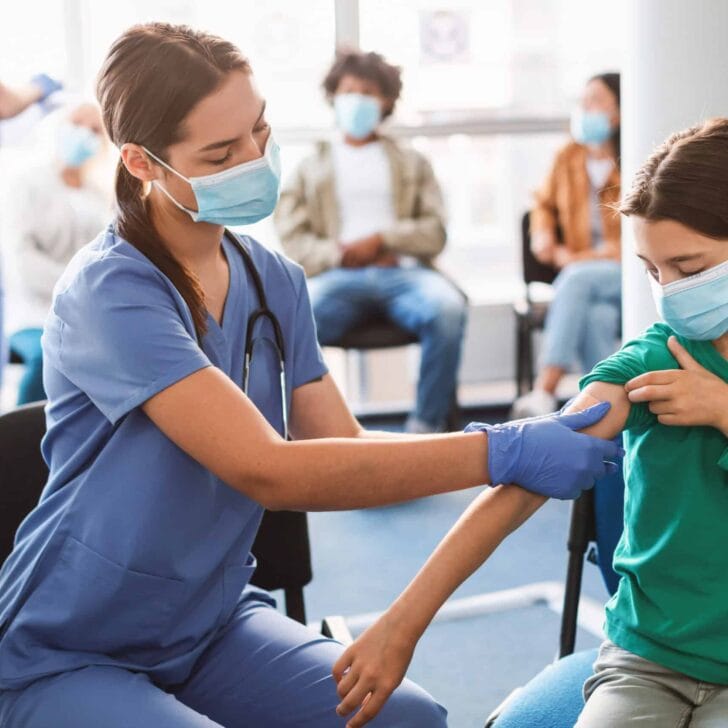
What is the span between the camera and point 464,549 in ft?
4.27

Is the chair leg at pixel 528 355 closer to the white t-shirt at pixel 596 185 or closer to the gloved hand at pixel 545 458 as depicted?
the white t-shirt at pixel 596 185

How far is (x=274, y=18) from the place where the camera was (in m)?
4.37

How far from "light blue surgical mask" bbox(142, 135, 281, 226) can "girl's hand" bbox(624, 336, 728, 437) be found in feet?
1.77

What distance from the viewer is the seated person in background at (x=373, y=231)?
3.87 m

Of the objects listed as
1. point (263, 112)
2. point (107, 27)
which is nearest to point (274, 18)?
point (107, 27)

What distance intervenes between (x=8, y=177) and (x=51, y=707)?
126 inches

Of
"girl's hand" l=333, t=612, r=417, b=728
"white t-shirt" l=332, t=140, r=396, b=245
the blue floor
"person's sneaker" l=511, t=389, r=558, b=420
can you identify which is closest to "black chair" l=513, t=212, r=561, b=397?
"person's sneaker" l=511, t=389, r=558, b=420

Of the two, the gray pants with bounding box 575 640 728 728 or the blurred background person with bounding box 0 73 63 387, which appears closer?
the gray pants with bounding box 575 640 728 728

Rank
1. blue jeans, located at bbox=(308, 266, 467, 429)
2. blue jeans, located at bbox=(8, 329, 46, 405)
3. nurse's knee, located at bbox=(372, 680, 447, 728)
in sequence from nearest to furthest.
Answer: nurse's knee, located at bbox=(372, 680, 447, 728) < blue jeans, located at bbox=(8, 329, 46, 405) < blue jeans, located at bbox=(308, 266, 467, 429)

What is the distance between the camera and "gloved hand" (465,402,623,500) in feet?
4.10

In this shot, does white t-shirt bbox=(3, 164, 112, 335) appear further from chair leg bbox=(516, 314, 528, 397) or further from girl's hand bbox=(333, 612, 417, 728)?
girl's hand bbox=(333, 612, 417, 728)

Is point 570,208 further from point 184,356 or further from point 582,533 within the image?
point 184,356

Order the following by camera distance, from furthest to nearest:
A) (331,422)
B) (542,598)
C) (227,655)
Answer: (542,598) → (331,422) → (227,655)

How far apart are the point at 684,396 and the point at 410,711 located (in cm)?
50
